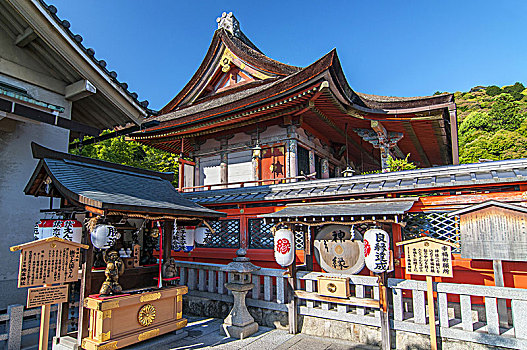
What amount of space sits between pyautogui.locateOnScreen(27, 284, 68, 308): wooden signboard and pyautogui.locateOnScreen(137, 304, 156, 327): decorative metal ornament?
1448 millimetres

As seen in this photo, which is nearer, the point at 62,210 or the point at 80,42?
the point at 62,210

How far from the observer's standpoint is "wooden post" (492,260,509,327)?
5574 mm

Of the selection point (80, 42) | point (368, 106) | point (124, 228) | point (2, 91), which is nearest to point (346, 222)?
point (124, 228)

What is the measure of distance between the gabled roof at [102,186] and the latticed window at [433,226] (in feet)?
15.8

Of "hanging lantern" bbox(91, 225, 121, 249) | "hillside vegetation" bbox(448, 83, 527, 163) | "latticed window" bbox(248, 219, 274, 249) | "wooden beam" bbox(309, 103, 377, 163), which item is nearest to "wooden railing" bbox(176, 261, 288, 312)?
"latticed window" bbox(248, 219, 274, 249)

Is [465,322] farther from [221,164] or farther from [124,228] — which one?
[221,164]

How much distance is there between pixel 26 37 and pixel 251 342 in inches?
394

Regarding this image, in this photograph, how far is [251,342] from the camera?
6879 millimetres

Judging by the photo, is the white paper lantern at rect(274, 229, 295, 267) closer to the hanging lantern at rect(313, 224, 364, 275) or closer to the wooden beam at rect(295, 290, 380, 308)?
the wooden beam at rect(295, 290, 380, 308)

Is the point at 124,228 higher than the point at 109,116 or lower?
lower

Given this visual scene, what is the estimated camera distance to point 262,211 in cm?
1008

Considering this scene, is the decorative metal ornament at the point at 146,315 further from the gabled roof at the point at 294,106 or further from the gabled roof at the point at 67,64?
the gabled roof at the point at 294,106

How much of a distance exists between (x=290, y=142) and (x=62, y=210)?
27.4 feet

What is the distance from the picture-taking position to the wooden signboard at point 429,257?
561 cm
